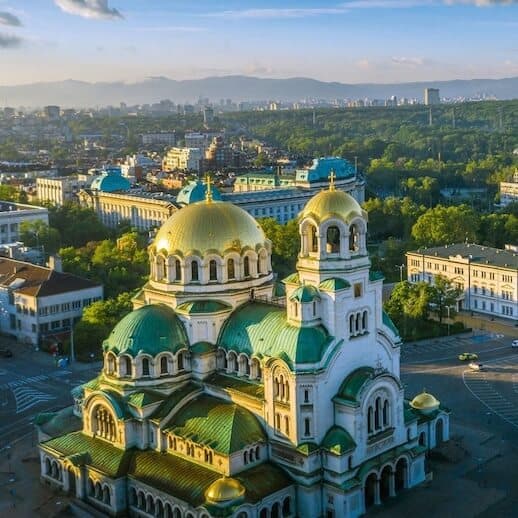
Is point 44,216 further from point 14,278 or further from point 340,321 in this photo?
point 340,321

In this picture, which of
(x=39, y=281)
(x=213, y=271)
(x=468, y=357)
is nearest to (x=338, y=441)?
(x=213, y=271)

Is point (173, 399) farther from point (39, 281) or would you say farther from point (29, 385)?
point (39, 281)

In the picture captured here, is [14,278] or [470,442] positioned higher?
[14,278]

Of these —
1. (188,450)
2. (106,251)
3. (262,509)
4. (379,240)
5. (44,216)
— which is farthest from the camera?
(379,240)

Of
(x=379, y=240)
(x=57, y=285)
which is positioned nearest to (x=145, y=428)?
(x=57, y=285)

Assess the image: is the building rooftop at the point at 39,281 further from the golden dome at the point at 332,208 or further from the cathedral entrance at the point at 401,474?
the cathedral entrance at the point at 401,474

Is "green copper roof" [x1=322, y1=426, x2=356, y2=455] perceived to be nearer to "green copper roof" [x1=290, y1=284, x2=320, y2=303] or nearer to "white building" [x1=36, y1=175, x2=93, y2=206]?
"green copper roof" [x1=290, y1=284, x2=320, y2=303]
